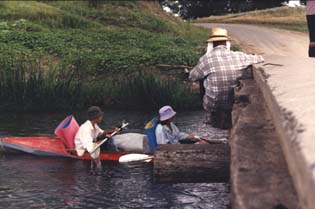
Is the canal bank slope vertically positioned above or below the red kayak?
above

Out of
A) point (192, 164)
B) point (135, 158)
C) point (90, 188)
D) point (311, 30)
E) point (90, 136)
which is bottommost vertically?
point (90, 188)

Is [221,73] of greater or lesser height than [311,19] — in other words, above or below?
below

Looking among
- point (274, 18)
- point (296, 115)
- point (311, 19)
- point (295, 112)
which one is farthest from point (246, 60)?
point (274, 18)

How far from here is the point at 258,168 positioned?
12.6 ft

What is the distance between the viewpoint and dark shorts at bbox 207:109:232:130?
8.36m

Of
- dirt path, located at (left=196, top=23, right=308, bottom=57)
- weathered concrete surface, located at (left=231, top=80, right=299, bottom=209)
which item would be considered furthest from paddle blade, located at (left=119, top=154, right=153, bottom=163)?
dirt path, located at (left=196, top=23, right=308, bottom=57)

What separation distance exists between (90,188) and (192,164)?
102 inches

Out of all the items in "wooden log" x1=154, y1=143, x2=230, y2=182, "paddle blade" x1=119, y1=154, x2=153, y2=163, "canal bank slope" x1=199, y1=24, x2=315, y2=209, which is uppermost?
"canal bank slope" x1=199, y1=24, x2=315, y2=209

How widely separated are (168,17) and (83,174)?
24.4 meters

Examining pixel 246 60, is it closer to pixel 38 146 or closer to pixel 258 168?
pixel 38 146

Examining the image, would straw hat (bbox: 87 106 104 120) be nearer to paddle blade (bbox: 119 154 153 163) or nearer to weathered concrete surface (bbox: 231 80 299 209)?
paddle blade (bbox: 119 154 153 163)

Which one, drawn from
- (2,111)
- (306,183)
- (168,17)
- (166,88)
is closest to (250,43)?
(168,17)

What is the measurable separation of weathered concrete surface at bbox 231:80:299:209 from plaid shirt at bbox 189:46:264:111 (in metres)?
2.72

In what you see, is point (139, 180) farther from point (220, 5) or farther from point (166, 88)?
point (220, 5)
